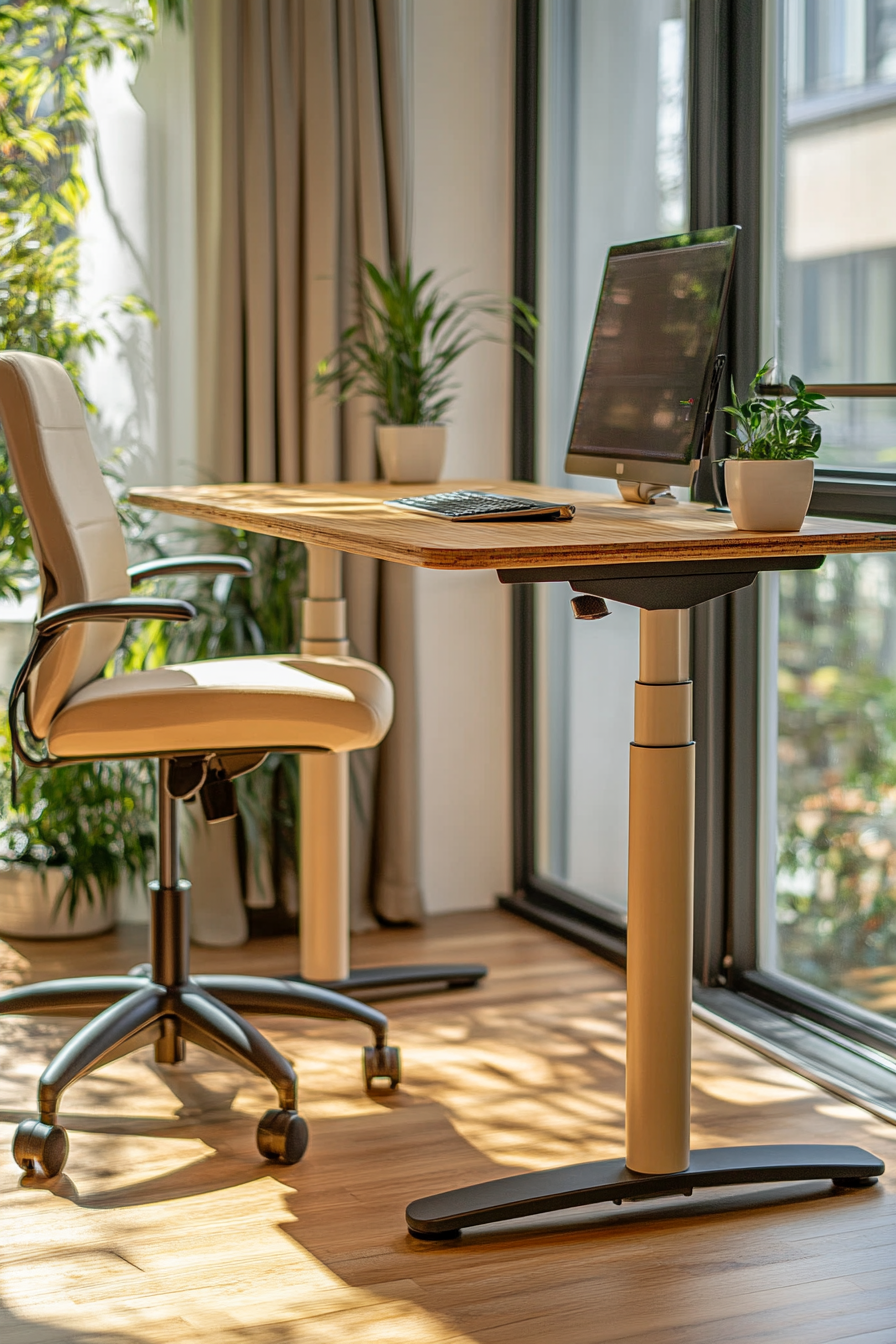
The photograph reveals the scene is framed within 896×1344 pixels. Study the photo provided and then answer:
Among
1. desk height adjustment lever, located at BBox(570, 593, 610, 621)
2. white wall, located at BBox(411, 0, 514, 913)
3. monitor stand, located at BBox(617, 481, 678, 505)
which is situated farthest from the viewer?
white wall, located at BBox(411, 0, 514, 913)

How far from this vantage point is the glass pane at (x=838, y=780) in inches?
107

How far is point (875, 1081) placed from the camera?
103 inches

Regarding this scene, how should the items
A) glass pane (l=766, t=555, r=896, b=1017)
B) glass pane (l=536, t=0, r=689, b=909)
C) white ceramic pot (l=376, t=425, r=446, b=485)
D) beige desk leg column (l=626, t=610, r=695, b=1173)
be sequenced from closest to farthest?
beige desk leg column (l=626, t=610, r=695, b=1173), glass pane (l=766, t=555, r=896, b=1017), white ceramic pot (l=376, t=425, r=446, b=485), glass pane (l=536, t=0, r=689, b=909)

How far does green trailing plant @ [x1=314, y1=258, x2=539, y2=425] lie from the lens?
3.15 metres

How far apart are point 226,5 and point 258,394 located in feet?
2.62

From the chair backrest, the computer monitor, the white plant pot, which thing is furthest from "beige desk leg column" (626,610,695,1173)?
the white plant pot

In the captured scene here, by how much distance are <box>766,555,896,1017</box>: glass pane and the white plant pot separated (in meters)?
1.46

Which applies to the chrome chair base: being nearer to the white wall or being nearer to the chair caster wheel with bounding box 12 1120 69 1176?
the chair caster wheel with bounding box 12 1120 69 1176

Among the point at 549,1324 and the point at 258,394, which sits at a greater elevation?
the point at 258,394

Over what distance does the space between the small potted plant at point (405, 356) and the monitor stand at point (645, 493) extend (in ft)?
2.21

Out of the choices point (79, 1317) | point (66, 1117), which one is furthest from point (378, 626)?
point (79, 1317)

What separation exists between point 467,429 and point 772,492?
1.75 meters

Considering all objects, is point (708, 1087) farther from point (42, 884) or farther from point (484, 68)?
point (484, 68)

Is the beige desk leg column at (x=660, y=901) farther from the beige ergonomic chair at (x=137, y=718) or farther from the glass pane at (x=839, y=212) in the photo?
the glass pane at (x=839, y=212)
